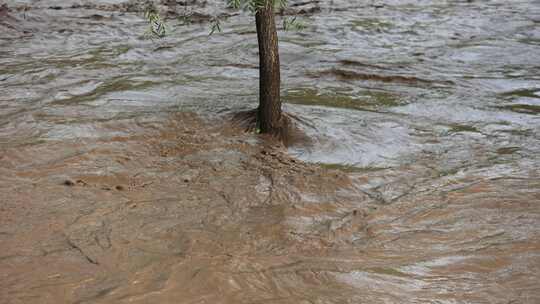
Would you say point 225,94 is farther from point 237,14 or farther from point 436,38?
point 237,14

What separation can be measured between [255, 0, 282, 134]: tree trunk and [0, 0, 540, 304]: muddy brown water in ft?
0.79

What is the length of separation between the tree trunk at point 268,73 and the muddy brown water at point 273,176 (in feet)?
0.79

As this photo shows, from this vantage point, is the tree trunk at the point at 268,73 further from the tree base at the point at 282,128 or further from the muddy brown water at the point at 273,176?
the muddy brown water at the point at 273,176

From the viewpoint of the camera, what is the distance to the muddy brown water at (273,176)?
Answer: 3.46m

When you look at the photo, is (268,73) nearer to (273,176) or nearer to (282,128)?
(282,128)

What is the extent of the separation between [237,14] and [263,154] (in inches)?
327

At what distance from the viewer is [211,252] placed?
12.3ft

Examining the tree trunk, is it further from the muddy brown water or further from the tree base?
the muddy brown water

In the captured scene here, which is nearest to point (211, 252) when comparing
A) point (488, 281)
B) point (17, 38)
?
point (488, 281)

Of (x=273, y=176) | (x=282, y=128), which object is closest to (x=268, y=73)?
(x=282, y=128)

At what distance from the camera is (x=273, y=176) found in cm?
521

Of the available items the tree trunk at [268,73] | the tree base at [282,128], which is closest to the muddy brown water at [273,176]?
the tree base at [282,128]

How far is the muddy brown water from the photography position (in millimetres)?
3457

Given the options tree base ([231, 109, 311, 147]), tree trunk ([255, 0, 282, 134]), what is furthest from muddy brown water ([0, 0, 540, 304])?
tree trunk ([255, 0, 282, 134])
